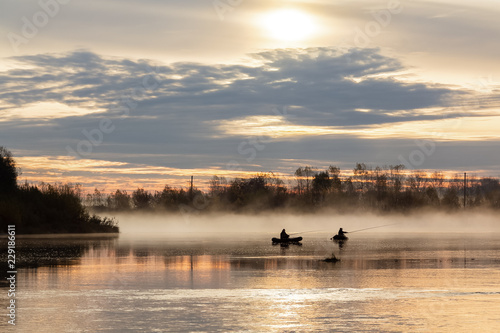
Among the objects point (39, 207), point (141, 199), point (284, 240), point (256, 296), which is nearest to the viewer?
point (256, 296)

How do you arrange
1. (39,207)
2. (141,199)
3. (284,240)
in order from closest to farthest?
(284,240)
(39,207)
(141,199)

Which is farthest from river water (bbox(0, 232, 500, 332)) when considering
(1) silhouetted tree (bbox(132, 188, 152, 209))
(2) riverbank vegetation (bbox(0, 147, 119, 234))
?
(1) silhouetted tree (bbox(132, 188, 152, 209))

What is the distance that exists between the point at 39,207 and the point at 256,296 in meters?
72.0

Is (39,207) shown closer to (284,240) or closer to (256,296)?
(284,240)

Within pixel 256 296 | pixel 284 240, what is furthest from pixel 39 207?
pixel 256 296

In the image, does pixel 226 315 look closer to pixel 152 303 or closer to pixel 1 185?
pixel 152 303

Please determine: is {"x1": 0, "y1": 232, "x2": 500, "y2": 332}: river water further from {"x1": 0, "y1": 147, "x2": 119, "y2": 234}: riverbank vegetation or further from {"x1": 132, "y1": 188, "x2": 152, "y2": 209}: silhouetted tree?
{"x1": 132, "y1": 188, "x2": 152, "y2": 209}: silhouetted tree

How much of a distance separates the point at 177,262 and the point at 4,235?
45.5 m

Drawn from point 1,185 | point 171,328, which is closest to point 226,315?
point 171,328

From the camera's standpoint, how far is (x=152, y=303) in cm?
2392

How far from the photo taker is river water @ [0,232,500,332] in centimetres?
1995

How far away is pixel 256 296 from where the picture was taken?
85.0 feet

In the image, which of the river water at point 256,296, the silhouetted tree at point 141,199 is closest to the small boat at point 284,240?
the river water at point 256,296

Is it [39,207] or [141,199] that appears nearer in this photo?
[39,207]
